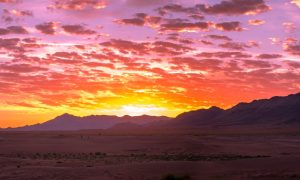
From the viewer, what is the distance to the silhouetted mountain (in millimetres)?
139788

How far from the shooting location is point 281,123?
132750mm

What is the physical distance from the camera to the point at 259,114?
155375 mm

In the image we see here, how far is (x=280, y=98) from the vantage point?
168125mm

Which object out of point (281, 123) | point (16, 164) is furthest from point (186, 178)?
point (281, 123)

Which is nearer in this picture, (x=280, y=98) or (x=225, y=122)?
(x=225, y=122)

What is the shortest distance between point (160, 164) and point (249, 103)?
519ft

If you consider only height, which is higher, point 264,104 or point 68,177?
point 264,104

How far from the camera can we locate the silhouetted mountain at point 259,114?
139788 millimetres

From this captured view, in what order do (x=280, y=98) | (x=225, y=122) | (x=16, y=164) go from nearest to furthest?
(x=16, y=164) < (x=225, y=122) < (x=280, y=98)

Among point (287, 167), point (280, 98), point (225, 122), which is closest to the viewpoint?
point (287, 167)

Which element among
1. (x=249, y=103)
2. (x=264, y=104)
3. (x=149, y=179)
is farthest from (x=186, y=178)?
(x=249, y=103)

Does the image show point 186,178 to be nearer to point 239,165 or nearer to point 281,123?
point 239,165

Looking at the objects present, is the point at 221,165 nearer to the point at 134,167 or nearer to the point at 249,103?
the point at 134,167

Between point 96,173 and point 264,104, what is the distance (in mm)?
149630
